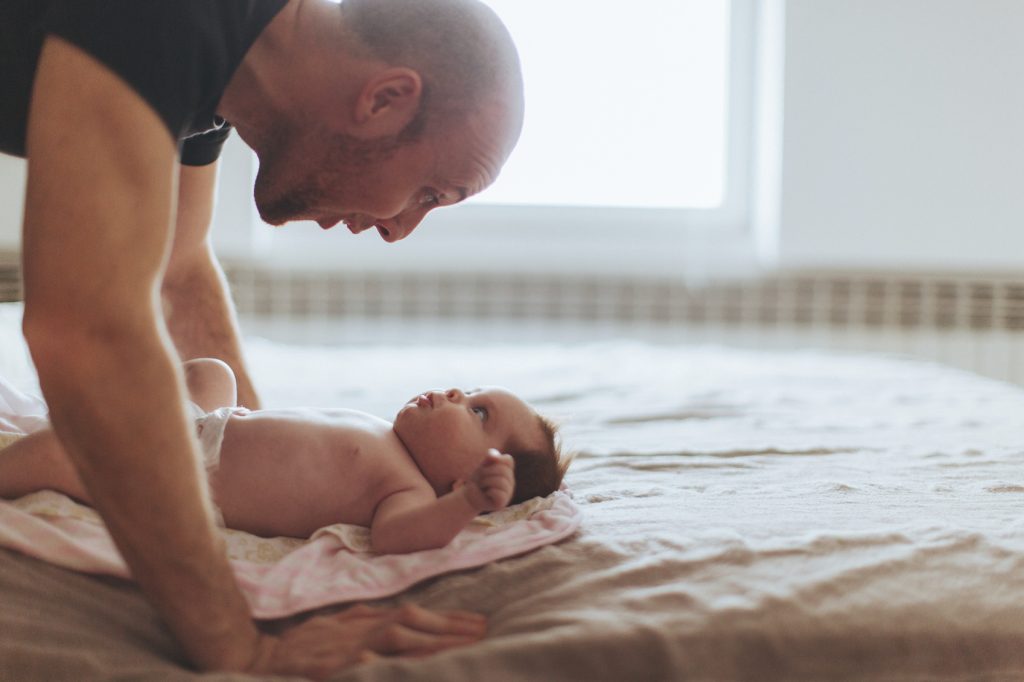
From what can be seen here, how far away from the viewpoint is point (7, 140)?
104cm

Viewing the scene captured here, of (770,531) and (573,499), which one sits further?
(573,499)

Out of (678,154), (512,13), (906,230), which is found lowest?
(906,230)

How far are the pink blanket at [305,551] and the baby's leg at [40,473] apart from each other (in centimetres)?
2

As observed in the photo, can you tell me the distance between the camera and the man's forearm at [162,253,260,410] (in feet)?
4.80

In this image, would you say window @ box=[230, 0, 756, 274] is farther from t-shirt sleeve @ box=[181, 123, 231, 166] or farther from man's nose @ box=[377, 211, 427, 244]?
man's nose @ box=[377, 211, 427, 244]

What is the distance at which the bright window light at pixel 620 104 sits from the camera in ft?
10.5

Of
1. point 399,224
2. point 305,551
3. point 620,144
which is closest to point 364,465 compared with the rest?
point 305,551

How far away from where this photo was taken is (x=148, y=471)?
0.67 meters

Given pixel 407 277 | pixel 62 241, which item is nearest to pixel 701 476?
pixel 62 241

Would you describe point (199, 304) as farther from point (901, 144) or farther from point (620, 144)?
point (901, 144)

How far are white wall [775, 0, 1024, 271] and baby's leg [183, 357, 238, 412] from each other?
218 cm

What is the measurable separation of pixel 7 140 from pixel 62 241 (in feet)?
1.61

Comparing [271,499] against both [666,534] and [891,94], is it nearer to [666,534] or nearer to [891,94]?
[666,534]

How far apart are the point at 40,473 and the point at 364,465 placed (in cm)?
32
